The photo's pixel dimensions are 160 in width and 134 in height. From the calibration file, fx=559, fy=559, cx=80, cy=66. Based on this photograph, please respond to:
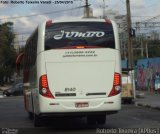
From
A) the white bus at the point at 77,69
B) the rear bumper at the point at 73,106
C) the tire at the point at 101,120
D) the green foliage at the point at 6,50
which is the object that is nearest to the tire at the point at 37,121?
the white bus at the point at 77,69

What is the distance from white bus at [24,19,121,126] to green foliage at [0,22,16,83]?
283 ft

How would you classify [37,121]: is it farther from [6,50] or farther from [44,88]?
[6,50]

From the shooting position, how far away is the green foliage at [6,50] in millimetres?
104988

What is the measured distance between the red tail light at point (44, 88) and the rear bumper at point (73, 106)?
0.14m

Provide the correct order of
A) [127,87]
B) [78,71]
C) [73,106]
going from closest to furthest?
1. [73,106]
2. [78,71]
3. [127,87]

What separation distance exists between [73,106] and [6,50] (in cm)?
9026

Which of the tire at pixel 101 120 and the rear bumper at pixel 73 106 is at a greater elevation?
the rear bumper at pixel 73 106

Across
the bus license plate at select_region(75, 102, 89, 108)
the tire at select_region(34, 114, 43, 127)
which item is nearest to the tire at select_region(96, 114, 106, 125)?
the tire at select_region(34, 114, 43, 127)

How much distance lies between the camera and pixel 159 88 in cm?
4891

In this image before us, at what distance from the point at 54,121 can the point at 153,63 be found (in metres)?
33.5

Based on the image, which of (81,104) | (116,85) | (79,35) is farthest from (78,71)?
(116,85)

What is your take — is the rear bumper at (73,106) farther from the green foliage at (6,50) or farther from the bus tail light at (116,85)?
the green foliage at (6,50)

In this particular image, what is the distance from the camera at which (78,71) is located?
57.2 ft

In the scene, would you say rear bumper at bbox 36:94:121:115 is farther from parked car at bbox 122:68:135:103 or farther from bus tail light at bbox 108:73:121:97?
parked car at bbox 122:68:135:103
